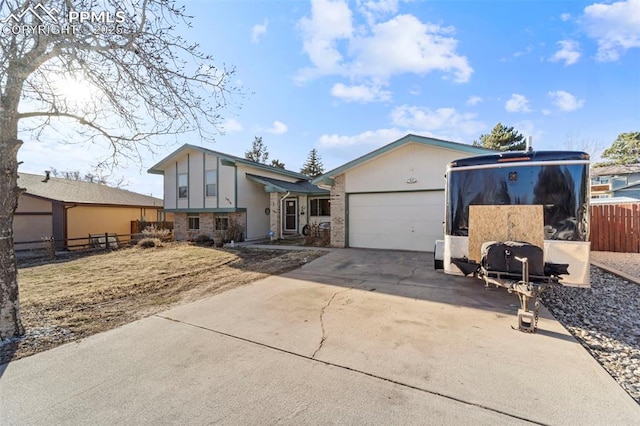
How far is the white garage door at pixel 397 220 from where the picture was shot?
34.6 feet

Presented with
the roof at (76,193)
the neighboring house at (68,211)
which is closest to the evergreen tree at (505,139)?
the roof at (76,193)

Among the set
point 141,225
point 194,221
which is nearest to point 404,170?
point 194,221

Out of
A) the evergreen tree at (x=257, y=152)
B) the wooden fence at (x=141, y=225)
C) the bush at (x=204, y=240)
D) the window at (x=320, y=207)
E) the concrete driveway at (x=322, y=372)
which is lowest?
the concrete driveway at (x=322, y=372)

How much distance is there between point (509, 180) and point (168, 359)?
18.7 feet

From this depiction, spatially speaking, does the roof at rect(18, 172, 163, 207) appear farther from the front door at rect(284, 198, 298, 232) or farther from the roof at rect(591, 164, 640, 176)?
the roof at rect(591, 164, 640, 176)

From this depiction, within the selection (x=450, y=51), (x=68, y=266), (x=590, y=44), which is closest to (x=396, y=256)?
(x=450, y=51)

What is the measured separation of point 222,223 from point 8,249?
12.8 meters

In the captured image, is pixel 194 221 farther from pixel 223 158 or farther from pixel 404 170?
pixel 404 170

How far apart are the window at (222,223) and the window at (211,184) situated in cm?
144

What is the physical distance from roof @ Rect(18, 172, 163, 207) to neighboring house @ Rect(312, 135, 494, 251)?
1516 centimetres

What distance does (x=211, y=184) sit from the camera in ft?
54.1

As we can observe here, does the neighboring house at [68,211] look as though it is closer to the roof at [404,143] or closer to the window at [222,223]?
the window at [222,223]

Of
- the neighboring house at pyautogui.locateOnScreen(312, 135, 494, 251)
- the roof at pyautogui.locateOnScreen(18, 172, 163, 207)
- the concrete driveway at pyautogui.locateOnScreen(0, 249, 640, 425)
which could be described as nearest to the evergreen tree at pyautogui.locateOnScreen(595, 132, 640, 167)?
the neighboring house at pyautogui.locateOnScreen(312, 135, 494, 251)

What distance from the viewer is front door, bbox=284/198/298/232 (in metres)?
17.5
